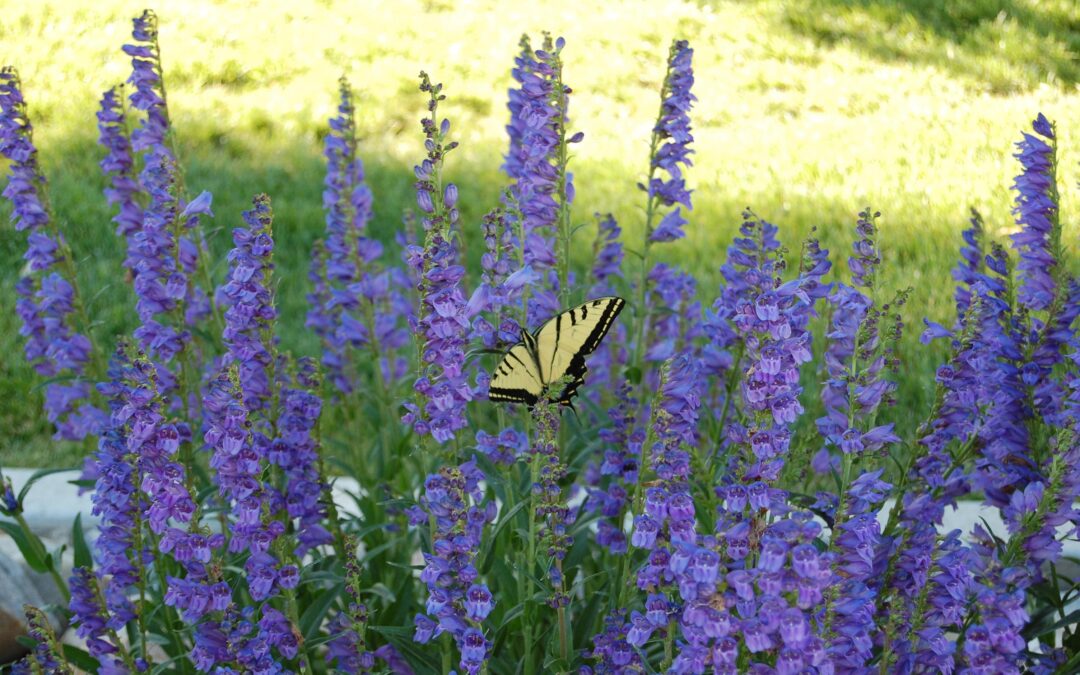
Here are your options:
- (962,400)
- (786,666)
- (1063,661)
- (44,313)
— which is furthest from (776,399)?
(44,313)

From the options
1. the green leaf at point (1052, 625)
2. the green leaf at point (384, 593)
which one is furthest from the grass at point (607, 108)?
the green leaf at point (384, 593)

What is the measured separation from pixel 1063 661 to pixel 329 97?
7.22m

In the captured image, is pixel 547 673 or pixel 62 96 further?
pixel 62 96

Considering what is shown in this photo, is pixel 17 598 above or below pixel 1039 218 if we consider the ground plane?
below

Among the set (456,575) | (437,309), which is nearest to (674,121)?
(437,309)

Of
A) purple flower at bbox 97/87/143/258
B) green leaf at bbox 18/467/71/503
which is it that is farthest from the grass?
green leaf at bbox 18/467/71/503

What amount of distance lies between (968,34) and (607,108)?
9.71ft

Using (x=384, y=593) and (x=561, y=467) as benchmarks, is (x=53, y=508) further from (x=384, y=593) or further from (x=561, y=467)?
(x=561, y=467)

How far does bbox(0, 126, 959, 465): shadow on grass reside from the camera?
542 centimetres

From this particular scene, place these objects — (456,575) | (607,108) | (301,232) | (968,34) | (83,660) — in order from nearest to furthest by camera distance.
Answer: (456,575), (83,660), (301,232), (607,108), (968,34)

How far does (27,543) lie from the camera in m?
2.82

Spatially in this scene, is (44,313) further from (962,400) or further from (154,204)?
(962,400)

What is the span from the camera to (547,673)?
271 cm

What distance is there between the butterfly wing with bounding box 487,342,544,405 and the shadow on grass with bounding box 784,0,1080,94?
6906mm
